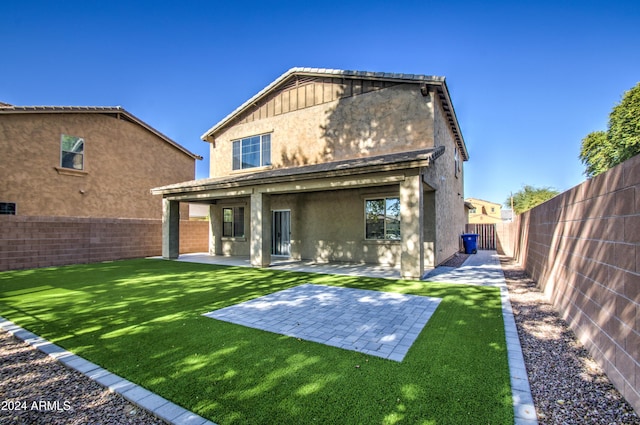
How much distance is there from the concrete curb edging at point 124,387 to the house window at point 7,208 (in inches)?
534

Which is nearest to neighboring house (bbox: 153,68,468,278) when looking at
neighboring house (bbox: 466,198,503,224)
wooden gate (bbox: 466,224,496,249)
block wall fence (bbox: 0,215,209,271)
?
block wall fence (bbox: 0,215,209,271)

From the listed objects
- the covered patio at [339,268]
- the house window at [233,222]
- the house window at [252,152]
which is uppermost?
the house window at [252,152]

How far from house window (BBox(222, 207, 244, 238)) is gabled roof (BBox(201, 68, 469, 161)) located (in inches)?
182

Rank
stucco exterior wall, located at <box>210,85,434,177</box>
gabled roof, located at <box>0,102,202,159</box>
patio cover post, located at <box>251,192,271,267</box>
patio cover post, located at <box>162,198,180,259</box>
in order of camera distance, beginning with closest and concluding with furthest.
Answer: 1. stucco exterior wall, located at <box>210,85,434,177</box>
2. patio cover post, located at <box>251,192,271,267</box>
3. gabled roof, located at <box>0,102,202,159</box>
4. patio cover post, located at <box>162,198,180,259</box>

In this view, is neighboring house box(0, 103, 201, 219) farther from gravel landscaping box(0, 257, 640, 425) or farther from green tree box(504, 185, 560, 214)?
green tree box(504, 185, 560, 214)

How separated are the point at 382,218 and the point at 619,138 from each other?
2707 cm

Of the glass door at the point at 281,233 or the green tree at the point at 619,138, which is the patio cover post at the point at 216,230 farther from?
the green tree at the point at 619,138

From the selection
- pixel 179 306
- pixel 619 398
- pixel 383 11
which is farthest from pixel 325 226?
pixel 619 398

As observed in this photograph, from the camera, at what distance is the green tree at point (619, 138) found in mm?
24250

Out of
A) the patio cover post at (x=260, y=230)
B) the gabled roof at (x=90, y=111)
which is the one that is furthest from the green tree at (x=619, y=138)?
the gabled roof at (x=90, y=111)

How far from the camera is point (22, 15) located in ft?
41.5

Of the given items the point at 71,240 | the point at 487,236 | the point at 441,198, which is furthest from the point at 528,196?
the point at 71,240

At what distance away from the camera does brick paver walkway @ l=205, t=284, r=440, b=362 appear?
4344 mm

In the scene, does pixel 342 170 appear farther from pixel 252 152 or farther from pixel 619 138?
pixel 619 138
